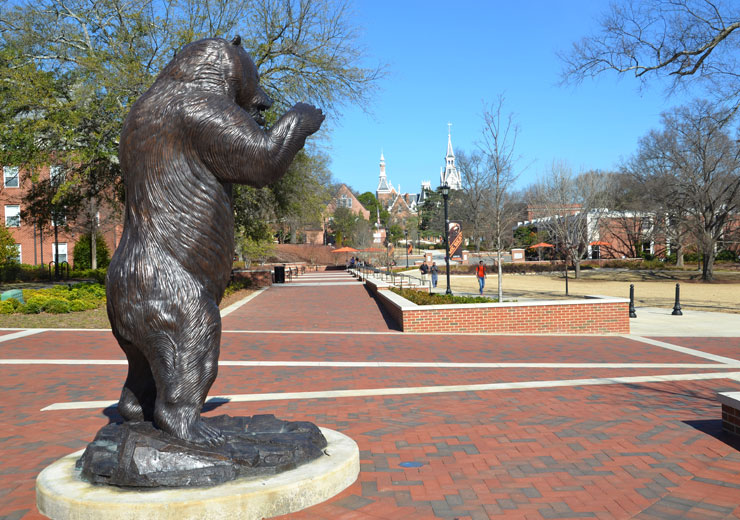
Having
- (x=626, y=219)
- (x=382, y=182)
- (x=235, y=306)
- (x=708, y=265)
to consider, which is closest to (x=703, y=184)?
(x=708, y=265)

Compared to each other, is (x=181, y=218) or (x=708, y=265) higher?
(x=181, y=218)

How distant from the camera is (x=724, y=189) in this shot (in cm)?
3331

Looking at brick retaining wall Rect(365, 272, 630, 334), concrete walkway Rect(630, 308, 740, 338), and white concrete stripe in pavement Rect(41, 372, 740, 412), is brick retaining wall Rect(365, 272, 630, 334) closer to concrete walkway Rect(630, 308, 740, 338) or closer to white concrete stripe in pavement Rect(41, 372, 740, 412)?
concrete walkway Rect(630, 308, 740, 338)

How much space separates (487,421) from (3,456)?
4205 millimetres

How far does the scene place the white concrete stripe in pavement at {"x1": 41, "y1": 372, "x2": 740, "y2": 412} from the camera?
616 cm

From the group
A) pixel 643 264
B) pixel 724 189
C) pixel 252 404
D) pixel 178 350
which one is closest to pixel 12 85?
pixel 252 404

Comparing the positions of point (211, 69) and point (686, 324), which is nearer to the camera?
point (211, 69)

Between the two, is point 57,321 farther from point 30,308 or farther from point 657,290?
point 657,290

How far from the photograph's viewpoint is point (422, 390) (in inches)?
265

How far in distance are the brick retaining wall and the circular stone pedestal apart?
28.2ft

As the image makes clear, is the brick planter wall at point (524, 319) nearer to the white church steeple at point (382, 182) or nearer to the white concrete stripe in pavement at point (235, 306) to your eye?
the white concrete stripe in pavement at point (235, 306)

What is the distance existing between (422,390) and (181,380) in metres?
3.87

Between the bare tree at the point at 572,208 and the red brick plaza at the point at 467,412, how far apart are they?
27.3 meters

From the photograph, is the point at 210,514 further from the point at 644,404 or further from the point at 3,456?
the point at 644,404
